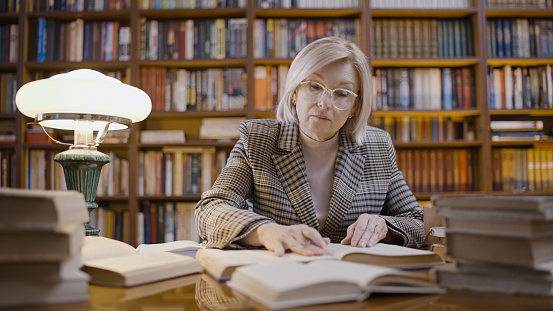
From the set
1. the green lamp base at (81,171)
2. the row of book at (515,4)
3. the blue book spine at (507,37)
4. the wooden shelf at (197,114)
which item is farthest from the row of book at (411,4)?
the green lamp base at (81,171)

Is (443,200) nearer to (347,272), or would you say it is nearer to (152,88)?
(347,272)

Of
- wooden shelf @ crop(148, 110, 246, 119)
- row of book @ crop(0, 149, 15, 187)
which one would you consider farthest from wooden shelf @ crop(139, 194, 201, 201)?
row of book @ crop(0, 149, 15, 187)

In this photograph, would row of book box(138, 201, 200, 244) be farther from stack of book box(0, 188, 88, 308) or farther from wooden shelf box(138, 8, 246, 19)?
stack of book box(0, 188, 88, 308)

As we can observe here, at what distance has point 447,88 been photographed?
9.15 ft

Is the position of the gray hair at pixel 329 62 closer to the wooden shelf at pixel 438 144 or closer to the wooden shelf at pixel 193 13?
the wooden shelf at pixel 438 144

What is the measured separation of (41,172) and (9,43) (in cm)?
88

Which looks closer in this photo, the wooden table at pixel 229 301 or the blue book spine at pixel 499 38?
the wooden table at pixel 229 301

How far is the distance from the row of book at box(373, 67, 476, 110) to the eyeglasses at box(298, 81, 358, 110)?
1.47 metres

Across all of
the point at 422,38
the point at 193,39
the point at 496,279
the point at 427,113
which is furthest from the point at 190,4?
the point at 496,279

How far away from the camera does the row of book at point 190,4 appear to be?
276 centimetres

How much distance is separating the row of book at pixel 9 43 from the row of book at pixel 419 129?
94.4 inches

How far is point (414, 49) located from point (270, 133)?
69.1 inches

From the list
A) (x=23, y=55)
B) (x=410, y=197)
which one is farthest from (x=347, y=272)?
(x=23, y=55)

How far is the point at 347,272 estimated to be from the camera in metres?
0.61
